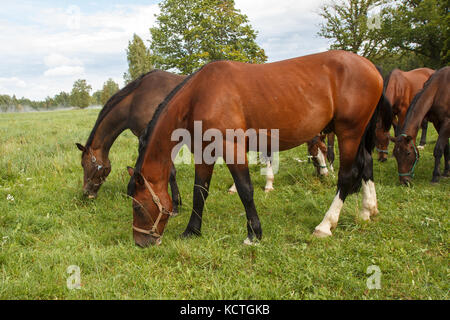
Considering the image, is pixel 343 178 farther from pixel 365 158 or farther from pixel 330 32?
pixel 330 32

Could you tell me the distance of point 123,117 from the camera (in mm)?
5117

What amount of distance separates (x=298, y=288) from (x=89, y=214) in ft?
12.0

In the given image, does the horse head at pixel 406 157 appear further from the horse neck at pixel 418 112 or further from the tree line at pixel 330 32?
the tree line at pixel 330 32

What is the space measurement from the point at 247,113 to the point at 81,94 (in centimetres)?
8527

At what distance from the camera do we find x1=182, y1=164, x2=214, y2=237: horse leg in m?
3.62

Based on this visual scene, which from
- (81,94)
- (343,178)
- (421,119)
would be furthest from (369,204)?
(81,94)

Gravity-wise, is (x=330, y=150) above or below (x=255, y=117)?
below

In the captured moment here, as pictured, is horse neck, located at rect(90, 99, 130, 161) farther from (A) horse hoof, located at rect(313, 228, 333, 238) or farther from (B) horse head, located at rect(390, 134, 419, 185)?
(B) horse head, located at rect(390, 134, 419, 185)

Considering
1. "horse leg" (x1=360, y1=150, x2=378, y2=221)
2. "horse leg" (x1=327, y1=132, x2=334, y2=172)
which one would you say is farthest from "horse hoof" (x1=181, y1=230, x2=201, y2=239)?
"horse leg" (x1=327, y1=132, x2=334, y2=172)

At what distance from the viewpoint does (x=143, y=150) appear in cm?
335

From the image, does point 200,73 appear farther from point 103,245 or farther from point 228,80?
point 103,245

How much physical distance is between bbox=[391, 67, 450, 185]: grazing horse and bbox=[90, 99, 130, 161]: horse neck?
5.29 meters

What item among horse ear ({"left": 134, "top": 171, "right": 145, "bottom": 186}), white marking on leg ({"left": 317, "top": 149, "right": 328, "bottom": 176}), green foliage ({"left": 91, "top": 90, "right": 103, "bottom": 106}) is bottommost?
white marking on leg ({"left": 317, "top": 149, "right": 328, "bottom": 176})
